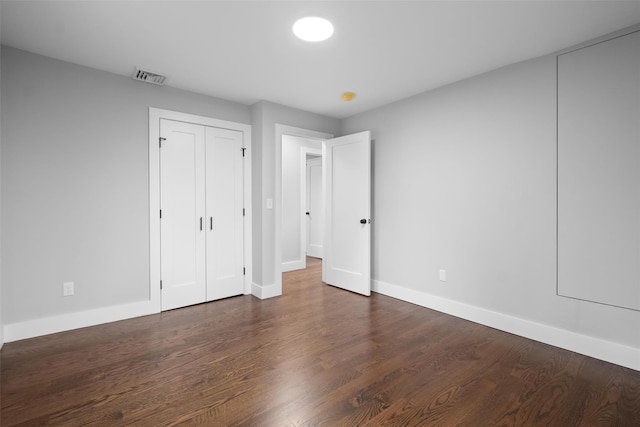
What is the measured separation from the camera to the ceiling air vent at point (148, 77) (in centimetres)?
298

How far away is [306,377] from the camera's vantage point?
2084 mm

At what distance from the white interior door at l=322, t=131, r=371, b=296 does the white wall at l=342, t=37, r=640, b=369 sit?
0.27 m

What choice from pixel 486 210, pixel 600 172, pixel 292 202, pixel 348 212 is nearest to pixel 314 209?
pixel 292 202

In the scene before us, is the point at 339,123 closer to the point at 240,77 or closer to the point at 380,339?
the point at 240,77

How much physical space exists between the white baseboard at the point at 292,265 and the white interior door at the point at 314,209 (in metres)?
1.18

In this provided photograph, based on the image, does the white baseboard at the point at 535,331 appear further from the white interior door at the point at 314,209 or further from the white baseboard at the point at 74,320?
the white interior door at the point at 314,209

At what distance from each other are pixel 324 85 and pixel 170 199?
214 centimetres

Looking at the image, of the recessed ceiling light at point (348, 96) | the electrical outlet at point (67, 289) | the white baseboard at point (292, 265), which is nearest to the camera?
the electrical outlet at point (67, 289)

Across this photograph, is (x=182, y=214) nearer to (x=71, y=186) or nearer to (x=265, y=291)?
(x=71, y=186)

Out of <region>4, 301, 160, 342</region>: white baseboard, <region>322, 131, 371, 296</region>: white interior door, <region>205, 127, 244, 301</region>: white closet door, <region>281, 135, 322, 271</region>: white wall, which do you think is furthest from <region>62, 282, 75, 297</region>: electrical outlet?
<region>281, 135, 322, 271</region>: white wall

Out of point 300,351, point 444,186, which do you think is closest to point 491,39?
point 444,186

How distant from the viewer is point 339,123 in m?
4.72

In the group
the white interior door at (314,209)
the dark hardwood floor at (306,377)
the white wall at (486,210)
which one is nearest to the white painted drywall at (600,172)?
the white wall at (486,210)

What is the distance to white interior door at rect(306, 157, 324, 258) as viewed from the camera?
7.03 meters
